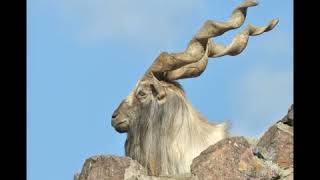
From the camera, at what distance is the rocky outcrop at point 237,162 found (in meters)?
10.6

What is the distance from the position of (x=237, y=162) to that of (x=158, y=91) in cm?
306

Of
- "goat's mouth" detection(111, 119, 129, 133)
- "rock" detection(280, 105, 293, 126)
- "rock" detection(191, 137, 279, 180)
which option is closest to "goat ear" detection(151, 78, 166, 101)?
"goat's mouth" detection(111, 119, 129, 133)

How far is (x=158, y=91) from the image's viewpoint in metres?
13.5

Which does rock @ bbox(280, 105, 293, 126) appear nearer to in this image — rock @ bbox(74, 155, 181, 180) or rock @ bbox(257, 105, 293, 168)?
rock @ bbox(257, 105, 293, 168)

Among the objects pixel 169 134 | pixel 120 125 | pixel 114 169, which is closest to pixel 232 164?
pixel 114 169

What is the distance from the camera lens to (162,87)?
534 inches

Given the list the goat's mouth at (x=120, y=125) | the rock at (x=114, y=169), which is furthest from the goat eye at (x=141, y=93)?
the rock at (x=114, y=169)

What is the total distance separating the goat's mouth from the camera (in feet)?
45.2

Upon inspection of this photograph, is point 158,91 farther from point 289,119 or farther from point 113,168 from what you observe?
Result: point 289,119

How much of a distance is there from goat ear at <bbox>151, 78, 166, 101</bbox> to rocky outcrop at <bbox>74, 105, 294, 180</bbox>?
2208mm

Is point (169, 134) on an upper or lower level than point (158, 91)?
lower

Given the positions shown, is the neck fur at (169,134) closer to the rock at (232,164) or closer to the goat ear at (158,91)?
the goat ear at (158,91)

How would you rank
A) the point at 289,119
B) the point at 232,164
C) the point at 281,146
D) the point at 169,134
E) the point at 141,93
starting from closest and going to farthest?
the point at 232,164, the point at 281,146, the point at 289,119, the point at 169,134, the point at 141,93
